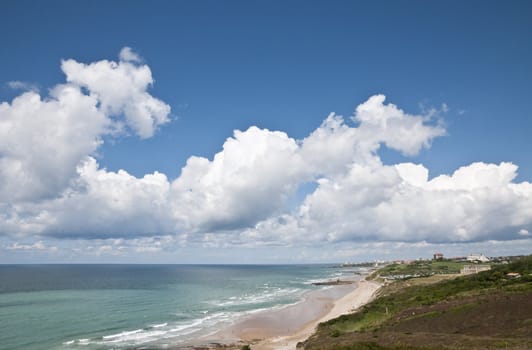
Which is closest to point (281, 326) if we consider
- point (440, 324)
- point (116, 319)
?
point (440, 324)

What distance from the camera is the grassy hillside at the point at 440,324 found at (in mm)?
40344

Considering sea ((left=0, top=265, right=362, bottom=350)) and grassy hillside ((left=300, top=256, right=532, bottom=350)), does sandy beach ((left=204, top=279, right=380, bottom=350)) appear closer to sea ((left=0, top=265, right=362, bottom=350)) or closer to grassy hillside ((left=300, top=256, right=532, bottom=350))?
sea ((left=0, top=265, right=362, bottom=350))

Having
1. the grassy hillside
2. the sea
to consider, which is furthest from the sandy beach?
the grassy hillside

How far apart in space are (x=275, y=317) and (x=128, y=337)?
32820mm

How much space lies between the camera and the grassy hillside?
40.3 m

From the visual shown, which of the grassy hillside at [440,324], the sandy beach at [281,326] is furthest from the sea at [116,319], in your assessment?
the grassy hillside at [440,324]

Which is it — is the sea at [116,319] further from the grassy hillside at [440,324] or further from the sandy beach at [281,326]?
the grassy hillside at [440,324]

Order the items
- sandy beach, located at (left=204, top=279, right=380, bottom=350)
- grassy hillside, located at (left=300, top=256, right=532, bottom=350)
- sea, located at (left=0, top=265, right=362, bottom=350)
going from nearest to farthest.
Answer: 1. grassy hillside, located at (left=300, top=256, right=532, bottom=350)
2. sea, located at (left=0, top=265, right=362, bottom=350)
3. sandy beach, located at (left=204, top=279, right=380, bottom=350)

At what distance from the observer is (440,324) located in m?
53.5

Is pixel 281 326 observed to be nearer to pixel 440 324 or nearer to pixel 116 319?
pixel 440 324

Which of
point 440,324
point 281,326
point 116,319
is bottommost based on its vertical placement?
point 281,326

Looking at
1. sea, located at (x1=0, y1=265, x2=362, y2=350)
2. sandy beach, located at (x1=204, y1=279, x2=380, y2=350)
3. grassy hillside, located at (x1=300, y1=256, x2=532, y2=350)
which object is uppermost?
grassy hillside, located at (x1=300, y1=256, x2=532, y2=350)

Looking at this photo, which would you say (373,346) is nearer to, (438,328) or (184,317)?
(438,328)

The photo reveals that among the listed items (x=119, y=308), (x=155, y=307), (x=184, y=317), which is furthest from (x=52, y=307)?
(x=184, y=317)
